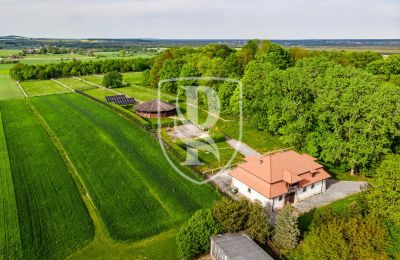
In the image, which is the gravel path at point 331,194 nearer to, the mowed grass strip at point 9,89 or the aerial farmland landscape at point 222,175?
the aerial farmland landscape at point 222,175

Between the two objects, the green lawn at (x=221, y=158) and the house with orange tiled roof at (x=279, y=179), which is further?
the green lawn at (x=221, y=158)

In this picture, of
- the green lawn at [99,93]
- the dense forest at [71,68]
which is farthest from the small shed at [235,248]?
the dense forest at [71,68]

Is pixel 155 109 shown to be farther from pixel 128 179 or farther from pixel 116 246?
pixel 116 246

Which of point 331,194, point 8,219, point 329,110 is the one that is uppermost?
point 329,110

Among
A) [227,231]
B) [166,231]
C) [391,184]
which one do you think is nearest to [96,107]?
[166,231]

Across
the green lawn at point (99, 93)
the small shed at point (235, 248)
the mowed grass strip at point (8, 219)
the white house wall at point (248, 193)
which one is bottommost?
the mowed grass strip at point (8, 219)

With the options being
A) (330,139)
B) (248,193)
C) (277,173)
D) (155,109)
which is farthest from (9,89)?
(330,139)

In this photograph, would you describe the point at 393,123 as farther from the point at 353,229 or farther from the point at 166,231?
the point at 166,231
